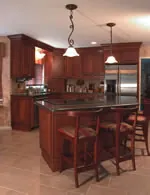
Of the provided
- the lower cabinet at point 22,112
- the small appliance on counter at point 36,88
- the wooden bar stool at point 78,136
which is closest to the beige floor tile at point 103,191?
the wooden bar stool at point 78,136

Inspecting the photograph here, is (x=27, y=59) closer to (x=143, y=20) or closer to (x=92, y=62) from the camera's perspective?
(x=92, y=62)

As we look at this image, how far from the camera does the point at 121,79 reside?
6.08 meters

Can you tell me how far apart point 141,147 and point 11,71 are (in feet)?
12.5

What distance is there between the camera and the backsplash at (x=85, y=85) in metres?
7.10

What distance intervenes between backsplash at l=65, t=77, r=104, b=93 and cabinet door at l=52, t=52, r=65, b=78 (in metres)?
0.50

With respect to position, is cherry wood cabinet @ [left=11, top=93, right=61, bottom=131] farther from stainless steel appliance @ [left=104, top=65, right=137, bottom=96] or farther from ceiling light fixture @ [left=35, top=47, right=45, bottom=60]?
stainless steel appliance @ [left=104, top=65, right=137, bottom=96]

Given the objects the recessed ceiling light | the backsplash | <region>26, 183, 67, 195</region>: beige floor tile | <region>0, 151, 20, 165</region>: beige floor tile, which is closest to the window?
the backsplash

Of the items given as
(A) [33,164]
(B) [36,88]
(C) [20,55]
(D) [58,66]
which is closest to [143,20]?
(C) [20,55]

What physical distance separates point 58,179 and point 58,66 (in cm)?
511

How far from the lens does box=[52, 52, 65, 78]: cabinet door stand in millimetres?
7176

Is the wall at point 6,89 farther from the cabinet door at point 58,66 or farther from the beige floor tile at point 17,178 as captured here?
the beige floor tile at point 17,178

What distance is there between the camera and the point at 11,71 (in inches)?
210

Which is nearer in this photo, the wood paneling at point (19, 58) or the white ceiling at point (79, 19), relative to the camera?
the white ceiling at point (79, 19)

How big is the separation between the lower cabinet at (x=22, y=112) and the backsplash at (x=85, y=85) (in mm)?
2412
